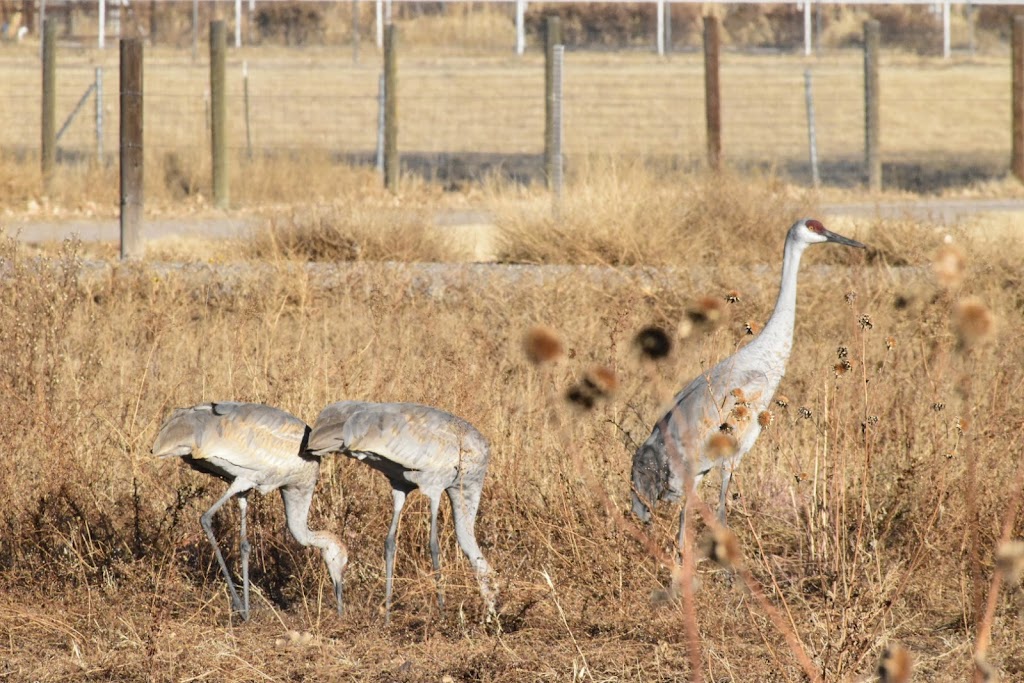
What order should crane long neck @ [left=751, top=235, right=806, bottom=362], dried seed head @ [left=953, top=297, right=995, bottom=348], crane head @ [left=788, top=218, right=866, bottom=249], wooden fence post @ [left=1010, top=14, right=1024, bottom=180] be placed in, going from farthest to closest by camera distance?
1. wooden fence post @ [left=1010, top=14, right=1024, bottom=180]
2. crane head @ [left=788, top=218, right=866, bottom=249]
3. crane long neck @ [left=751, top=235, right=806, bottom=362]
4. dried seed head @ [left=953, top=297, right=995, bottom=348]

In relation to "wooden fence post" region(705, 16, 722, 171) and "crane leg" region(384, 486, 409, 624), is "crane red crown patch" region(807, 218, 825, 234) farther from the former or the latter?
"wooden fence post" region(705, 16, 722, 171)

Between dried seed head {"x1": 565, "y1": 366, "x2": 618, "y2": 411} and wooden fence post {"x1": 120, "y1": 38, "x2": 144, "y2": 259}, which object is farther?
wooden fence post {"x1": 120, "y1": 38, "x2": 144, "y2": 259}

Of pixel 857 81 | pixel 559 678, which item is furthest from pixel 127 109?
pixel 857 81

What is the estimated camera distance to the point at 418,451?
4199mm

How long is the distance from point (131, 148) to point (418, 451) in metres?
6.75

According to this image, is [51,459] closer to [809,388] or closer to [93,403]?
[93,403]

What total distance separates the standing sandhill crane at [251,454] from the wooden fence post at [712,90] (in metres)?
9.82

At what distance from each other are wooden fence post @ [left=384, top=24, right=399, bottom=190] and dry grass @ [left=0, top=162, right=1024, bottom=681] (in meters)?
7.30

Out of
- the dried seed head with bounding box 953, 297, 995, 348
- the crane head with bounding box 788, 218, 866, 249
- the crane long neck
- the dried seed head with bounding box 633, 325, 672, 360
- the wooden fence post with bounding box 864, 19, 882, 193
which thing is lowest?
the crane long neck

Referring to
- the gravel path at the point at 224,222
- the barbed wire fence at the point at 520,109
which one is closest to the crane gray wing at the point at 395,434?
the gravel path at the point at 224,222

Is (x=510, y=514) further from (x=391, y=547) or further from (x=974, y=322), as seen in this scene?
(x=974, y=322)

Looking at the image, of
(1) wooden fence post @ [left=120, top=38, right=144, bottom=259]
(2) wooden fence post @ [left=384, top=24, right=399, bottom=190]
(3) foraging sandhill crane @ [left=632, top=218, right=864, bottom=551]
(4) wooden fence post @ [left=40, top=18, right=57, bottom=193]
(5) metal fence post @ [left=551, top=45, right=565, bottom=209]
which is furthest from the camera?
(4) wooden fence post @ [left=40, top=18, right=57, bottom=193]

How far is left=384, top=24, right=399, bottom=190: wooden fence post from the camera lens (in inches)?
595

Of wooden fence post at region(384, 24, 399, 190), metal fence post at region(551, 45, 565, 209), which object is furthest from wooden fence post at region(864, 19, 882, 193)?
wooden fence post at region(384, 24, 399, 190)
